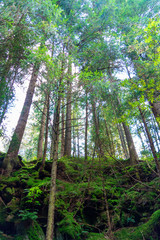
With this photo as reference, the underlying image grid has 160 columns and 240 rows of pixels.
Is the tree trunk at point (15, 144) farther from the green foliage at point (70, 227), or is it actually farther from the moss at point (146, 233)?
the moss at point (146, 233)

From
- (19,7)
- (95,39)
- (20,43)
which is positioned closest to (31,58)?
(20,43)

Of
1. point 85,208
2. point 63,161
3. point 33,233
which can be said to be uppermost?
point 63,161

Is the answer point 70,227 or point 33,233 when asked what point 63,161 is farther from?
point 33,233

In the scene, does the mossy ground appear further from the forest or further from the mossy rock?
the mossy rock

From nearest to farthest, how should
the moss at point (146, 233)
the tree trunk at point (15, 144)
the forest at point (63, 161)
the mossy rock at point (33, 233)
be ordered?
the moss at point (146, 233)
the mossy rock at point (33, 233)
the forest at point (63, 161)
the tree trunk at point (15, 144)

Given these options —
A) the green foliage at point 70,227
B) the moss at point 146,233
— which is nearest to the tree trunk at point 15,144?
the green foliage at point 70,227

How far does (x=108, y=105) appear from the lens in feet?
31.2

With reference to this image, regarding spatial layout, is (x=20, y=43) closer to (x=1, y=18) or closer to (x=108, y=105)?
(x=1, y=18)

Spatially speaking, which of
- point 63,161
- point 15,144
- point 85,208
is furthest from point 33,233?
point 15,144

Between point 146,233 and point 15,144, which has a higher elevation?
point 15,144

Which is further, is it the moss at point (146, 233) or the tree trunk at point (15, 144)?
the tree trunk at point (15, 144)

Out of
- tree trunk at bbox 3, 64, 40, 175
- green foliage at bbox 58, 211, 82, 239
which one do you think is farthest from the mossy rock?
tree trunk at bbox 3, 64, 40, 175

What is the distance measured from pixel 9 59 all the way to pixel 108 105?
6348mm

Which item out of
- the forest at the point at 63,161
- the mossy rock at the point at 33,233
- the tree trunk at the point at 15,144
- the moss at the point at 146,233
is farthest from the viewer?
the tree trunk at the point at 15,144
